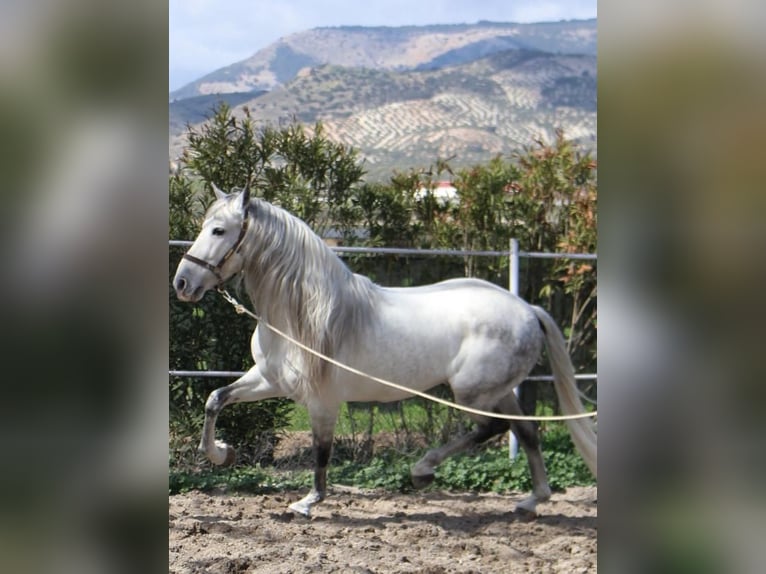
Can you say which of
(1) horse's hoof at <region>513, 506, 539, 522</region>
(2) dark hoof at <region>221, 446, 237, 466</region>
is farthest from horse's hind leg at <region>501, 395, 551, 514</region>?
(2) dark hoof at <region>221, 446, 237, 466</region>

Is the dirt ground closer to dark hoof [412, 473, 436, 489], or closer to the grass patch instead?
the grass patch

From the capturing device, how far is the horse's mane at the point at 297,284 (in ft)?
13.5

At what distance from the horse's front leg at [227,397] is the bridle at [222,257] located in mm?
539

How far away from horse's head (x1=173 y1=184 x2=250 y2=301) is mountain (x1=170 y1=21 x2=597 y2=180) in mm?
37865

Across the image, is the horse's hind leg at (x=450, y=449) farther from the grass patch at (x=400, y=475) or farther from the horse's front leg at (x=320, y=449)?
the grass patch at (x=400, y=475)

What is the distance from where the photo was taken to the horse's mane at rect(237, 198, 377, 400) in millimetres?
4125

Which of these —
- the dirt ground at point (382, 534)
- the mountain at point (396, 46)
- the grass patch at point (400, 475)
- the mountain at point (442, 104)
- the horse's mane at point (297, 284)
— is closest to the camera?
the dirt ground at point (382, 534)

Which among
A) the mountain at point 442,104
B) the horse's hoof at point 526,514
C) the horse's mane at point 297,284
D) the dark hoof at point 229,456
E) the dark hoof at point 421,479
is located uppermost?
the mountain at point 442,104

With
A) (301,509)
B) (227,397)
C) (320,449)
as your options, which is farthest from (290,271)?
(301,509)
